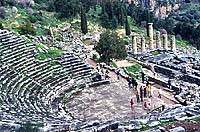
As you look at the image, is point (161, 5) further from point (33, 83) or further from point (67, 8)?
point (33, 83)

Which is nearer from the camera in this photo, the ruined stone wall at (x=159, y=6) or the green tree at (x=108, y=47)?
the green tree at (x=108, y=47)

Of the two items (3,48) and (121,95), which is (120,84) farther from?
(3,48)

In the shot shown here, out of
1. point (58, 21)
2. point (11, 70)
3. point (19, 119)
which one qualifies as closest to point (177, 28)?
point (58, 21)

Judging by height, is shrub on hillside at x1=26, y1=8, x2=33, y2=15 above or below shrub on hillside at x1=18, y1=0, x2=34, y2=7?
below

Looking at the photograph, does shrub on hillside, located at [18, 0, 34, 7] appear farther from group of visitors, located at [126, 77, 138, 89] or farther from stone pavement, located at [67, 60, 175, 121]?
group of visitors, located at [126, 77, 138, 89]

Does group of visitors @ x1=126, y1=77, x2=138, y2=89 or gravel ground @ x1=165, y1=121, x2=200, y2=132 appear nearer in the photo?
gravel ground @ x1=165, y1=121, x2=200, y2=132

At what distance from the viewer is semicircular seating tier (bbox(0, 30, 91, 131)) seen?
26266mm

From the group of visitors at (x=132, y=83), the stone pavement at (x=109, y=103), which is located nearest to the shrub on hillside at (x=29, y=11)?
the stone pavement at (x=109, y=103)

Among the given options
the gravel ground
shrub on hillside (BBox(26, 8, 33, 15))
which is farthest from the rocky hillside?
the gravel ground

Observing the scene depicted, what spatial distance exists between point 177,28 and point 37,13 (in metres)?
28.5

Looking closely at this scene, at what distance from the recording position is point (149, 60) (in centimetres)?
4822

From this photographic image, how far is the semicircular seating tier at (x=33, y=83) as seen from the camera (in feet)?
86.2

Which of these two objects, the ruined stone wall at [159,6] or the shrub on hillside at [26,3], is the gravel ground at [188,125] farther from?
the ruined stone wall at [159,6]

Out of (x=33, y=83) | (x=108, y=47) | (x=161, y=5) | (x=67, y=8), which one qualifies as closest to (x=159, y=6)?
(x=161, y=5)
